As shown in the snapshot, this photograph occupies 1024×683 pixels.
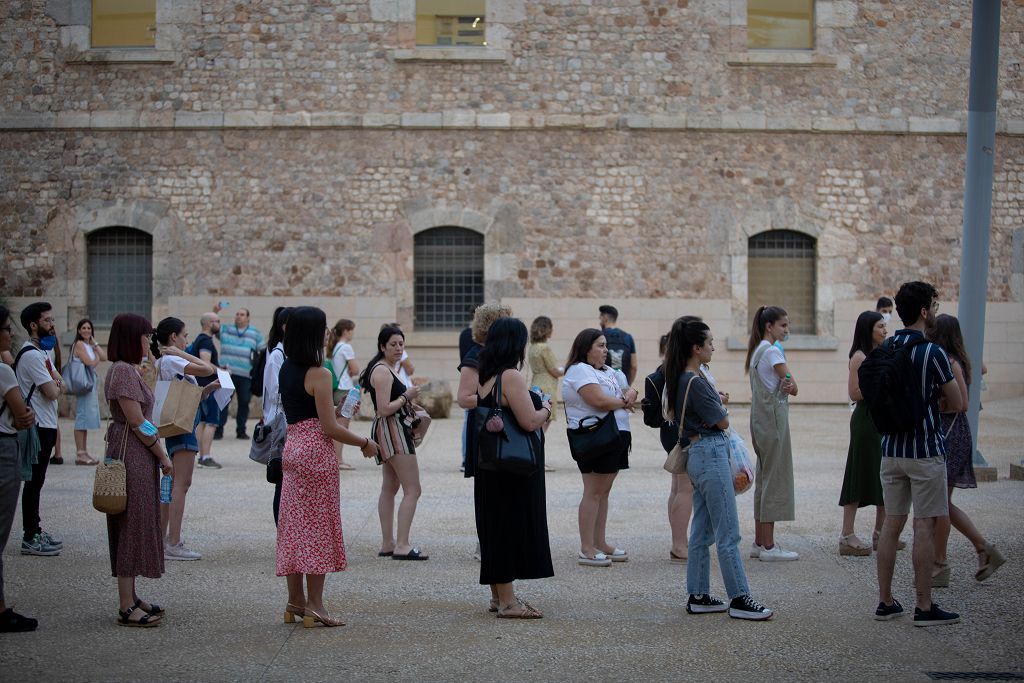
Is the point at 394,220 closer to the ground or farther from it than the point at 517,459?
farther from it

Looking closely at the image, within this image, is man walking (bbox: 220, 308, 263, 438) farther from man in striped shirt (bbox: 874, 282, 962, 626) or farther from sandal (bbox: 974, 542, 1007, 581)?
man in striped shirt (bbox: 874, 282, 962, 626)

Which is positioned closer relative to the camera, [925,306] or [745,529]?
[925,306]

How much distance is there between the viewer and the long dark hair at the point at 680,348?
6.45 meters

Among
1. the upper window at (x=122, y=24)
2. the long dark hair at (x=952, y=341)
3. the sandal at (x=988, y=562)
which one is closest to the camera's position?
the sandal at (x=988, y=562)

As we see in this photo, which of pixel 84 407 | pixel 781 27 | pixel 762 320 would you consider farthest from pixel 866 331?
pixel 781 27

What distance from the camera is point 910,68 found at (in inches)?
722

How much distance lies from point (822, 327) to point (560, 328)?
4262 mm

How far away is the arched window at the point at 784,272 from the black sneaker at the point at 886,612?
12.5 metres

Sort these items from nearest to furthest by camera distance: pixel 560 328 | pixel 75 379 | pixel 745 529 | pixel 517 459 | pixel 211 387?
pixel 517 459 → pixel 211 387 → pixel 745 529 → pixel 75 379 → pixel 560 328

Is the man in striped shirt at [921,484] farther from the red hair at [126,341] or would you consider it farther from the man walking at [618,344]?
the man walking at [618,344]

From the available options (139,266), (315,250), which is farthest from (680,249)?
(139,266)

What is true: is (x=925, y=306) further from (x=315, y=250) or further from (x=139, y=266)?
(x=139, y=266)

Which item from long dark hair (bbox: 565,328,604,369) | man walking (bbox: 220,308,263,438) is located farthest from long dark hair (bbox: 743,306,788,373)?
man walking (bbox: 220,308,263,438)

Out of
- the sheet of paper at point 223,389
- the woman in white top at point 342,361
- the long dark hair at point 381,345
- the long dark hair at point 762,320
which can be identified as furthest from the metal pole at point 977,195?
the sheet of paper at point 223,389
